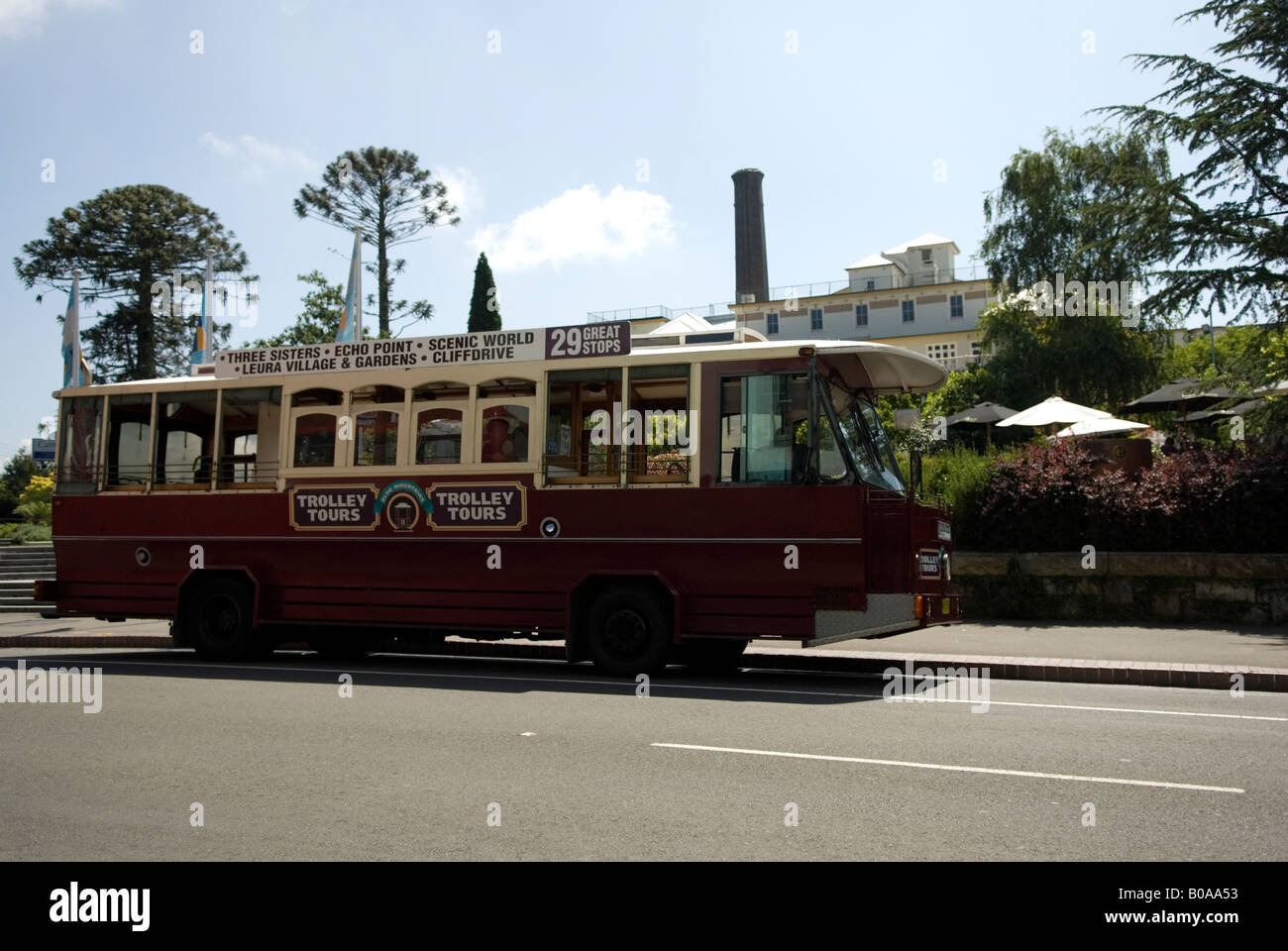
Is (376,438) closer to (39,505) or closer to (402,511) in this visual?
(402,511)

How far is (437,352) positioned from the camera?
13273mm

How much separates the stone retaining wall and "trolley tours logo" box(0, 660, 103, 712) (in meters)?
12.3

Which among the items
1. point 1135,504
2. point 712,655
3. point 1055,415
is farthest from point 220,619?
point 1055,415

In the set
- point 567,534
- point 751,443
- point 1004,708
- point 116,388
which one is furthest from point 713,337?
point 116,388

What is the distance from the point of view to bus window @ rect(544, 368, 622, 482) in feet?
40.7

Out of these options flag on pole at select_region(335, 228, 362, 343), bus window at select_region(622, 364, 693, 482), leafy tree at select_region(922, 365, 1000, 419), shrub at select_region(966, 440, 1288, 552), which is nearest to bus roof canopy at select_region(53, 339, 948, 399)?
bus window at select_region(622, 364, 693, 482)

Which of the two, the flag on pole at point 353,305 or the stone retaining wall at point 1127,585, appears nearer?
the stone retaining wall at point 1127,585

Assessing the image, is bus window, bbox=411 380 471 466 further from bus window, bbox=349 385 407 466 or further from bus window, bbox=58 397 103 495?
bus window, bbox=58 397 103 495

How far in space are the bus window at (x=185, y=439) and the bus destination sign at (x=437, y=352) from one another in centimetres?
53

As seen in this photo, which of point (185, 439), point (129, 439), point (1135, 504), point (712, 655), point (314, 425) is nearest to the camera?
point (712, 655)

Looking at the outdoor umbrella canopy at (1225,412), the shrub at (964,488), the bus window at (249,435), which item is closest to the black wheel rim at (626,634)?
the bus window at (249,435)

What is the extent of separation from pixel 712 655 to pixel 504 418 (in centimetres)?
367

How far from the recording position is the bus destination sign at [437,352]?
41.1 ft

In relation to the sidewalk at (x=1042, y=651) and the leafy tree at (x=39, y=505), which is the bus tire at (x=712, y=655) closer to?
the sidewalk at (x=1042, y=651)
